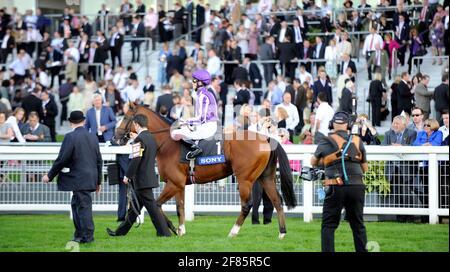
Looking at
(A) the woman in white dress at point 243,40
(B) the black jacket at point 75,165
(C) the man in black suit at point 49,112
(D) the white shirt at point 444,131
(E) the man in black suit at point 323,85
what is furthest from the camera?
(A) the woman in white dress at point 243,40

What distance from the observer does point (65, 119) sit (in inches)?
1012

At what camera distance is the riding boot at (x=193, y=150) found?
526 inches

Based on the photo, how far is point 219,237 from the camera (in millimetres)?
12938

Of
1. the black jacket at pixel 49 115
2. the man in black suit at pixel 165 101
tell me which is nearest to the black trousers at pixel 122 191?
the man in black suit at pixel 165 101

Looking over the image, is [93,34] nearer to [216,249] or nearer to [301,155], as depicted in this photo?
[301,155]

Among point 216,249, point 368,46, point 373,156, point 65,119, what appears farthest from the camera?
point 65,119

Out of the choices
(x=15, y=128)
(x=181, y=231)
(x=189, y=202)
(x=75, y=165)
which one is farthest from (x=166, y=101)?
(x=75, y=165)

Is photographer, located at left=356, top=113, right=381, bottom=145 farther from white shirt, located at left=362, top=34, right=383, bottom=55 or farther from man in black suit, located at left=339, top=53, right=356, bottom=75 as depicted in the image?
white shirt, located at left=362, top=34, right=383, bottom=55

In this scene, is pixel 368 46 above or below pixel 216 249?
above

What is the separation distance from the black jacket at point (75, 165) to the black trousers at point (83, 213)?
0.11 meters

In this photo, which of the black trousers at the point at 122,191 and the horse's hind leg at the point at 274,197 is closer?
the horse's hind leg at the point at 274,197

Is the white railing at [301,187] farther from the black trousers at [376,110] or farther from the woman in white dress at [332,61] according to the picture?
the woman in white dress at [332,61]
